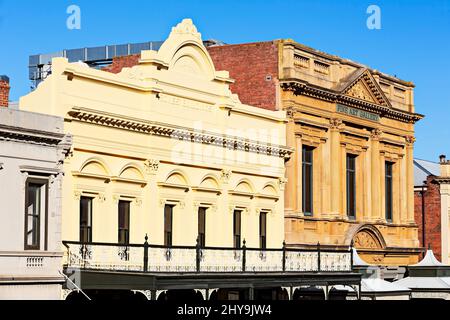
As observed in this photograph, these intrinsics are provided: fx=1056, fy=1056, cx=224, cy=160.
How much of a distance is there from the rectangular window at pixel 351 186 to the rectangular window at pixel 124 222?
50.4 feet

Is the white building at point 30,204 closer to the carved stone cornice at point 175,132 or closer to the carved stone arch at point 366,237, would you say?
the carved stone cornice at point 175,132

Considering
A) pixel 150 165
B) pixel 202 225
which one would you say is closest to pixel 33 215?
pixel 150 165

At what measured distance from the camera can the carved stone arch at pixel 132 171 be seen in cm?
3259

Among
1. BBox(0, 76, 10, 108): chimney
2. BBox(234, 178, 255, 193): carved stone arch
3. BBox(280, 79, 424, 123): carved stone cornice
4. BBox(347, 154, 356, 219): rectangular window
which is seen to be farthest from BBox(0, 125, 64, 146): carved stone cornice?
BBox(347, 154, 356, 219): rectangular window

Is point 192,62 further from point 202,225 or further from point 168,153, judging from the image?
point 202,225

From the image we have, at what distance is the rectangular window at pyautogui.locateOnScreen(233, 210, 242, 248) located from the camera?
38094mm

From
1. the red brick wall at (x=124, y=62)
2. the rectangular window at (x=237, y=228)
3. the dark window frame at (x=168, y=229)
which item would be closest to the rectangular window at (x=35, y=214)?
the dark window frame at (x=168, y=229)

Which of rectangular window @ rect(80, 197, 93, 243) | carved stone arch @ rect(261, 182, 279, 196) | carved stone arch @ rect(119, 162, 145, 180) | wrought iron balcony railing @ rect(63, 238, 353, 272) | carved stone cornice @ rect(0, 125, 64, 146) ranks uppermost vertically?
carved stone cornice @ rect(0, 125, 64, 146)

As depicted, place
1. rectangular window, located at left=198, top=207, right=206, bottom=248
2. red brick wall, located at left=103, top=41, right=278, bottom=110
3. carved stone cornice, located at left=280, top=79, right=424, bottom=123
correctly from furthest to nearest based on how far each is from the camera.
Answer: red brick wall, located at left=103, top=41, right=278, bottom=110, carved stone cornice, located at left=280, top=79, right=424, bottom=123, rectangular window, located at left=198, top=207, right=206, bottom=248

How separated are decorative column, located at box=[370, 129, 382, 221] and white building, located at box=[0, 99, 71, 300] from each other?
2124cm

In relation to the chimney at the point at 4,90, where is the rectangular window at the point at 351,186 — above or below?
below

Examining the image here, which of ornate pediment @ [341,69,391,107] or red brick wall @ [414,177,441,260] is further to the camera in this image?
red brick wall @ [414,177,441,260]

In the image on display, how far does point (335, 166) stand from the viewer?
44.1m

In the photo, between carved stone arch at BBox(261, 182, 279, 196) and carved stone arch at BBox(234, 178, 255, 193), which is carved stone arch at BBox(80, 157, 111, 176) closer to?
carved stone arch at BBox(234, 178, 255, 193)
